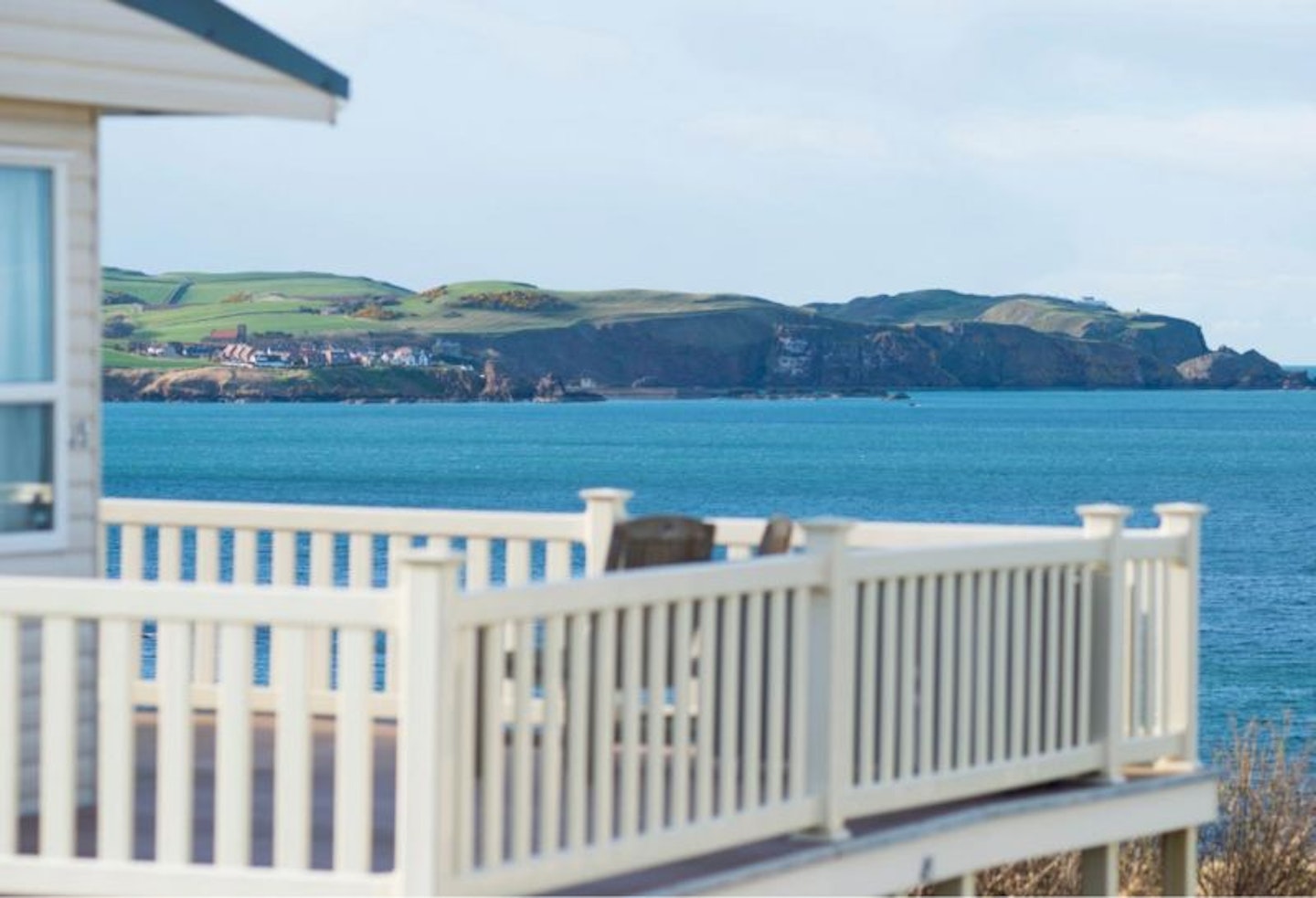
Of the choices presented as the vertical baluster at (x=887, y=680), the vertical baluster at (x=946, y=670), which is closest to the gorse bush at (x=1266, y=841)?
the vertical baluster at (x=946, y=670)

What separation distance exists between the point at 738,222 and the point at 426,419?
56.4m

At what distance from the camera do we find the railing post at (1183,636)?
364 inches

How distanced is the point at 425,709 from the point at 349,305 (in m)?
121

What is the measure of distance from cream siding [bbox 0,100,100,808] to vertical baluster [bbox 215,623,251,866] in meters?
1.94

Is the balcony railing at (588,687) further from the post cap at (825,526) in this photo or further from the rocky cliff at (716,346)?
the rocky cliff at (716,346)

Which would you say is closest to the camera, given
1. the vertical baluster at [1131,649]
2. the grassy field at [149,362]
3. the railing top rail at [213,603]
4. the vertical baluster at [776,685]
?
the railing top rail at [213,603]

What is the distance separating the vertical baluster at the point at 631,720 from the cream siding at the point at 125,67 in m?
2.55

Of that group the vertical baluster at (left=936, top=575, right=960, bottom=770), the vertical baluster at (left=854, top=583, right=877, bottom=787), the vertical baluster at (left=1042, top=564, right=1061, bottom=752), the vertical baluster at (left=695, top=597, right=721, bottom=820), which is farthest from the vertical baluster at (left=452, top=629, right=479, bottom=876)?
the vertical baluster at (left=1042, top=564, right=1061, bottom=752)

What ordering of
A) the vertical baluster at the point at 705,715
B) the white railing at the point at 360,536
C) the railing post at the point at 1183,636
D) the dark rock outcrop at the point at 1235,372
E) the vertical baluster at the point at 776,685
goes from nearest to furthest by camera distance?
1. the vertical baluster at the point at 705,715
2. the vertical baluster at the point at 776,685
3. the railing post at the point at 1183,636
4. the white railing at the point at 360,536
5. the dark rock outcrop at the point at 1235,372

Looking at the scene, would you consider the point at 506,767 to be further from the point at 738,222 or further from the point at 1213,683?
the point at 738,222

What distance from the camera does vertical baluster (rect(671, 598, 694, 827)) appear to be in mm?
6973

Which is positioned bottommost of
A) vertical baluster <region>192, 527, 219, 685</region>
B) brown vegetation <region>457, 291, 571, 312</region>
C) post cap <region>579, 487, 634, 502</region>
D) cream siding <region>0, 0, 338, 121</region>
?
vertical baluster <region>192, 527, 219, 685</region>

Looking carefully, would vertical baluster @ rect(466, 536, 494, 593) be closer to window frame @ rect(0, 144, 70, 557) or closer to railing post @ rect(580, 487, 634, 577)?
railing post @ rect(580, 487, 634, 577)

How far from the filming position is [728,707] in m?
7.21
